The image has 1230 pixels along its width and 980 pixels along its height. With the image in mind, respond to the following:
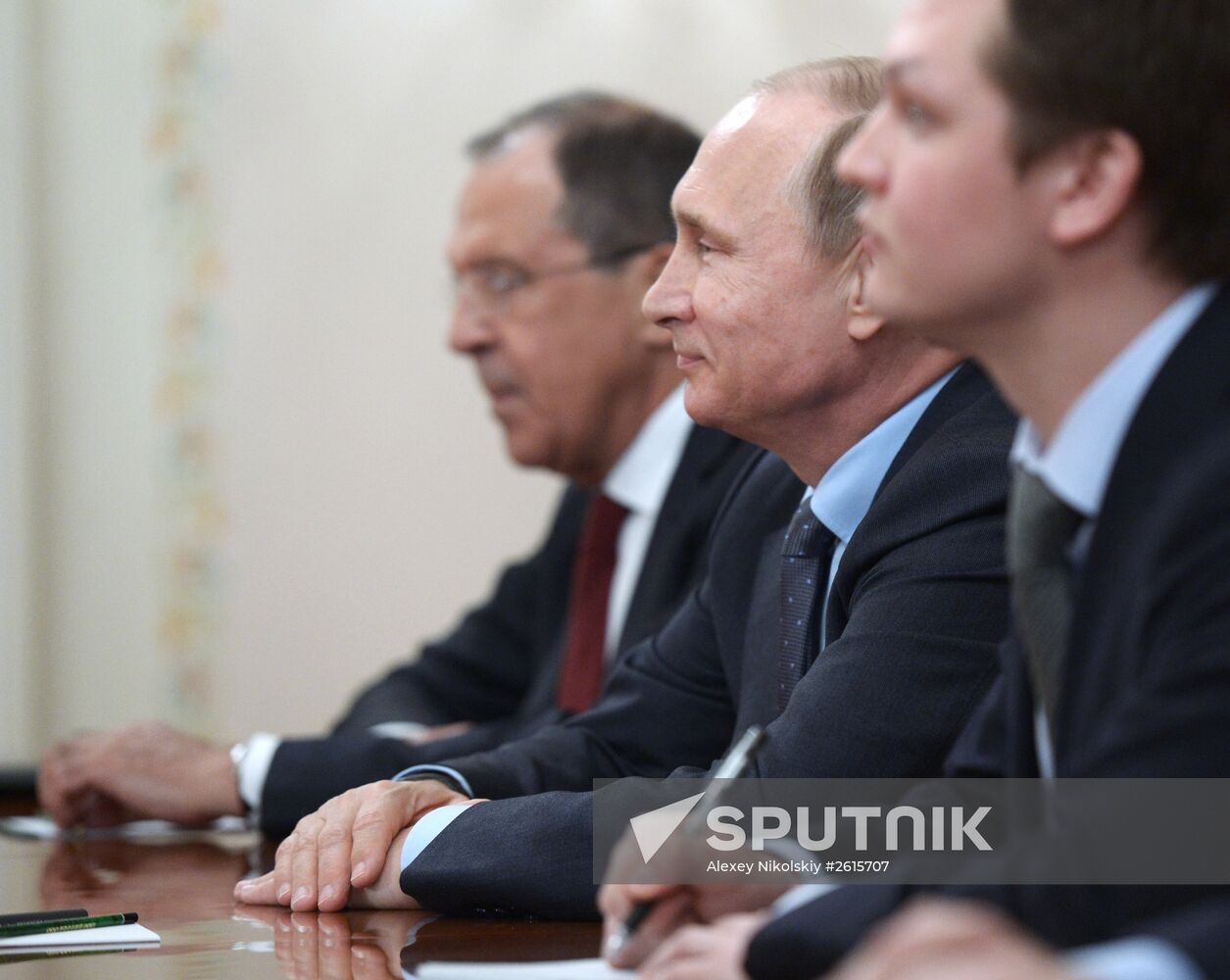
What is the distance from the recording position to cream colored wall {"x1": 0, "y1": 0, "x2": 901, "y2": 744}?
3.76m

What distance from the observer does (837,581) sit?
1436 mm

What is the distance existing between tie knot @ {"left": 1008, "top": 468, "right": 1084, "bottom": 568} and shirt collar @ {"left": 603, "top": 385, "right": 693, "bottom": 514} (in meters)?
1.56

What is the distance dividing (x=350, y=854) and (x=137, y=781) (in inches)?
30.6

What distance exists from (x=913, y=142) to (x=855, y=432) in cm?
63

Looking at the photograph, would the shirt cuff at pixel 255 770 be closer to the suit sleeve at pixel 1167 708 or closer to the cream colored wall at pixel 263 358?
the suit sleeve at pixel 1167 708

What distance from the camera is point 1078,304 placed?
0.98 metres

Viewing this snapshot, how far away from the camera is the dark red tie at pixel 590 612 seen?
2.47 meters

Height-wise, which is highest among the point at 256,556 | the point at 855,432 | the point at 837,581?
the point at 855,432

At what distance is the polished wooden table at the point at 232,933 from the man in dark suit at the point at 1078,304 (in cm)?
28

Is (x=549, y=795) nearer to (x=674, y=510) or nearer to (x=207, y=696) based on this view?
(x=674, y=510)

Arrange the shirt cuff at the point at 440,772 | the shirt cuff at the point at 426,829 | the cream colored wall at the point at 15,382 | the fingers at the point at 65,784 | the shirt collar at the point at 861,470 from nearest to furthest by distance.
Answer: the shirt cuff at the point at 426,829 → the shirt collar at the point at 861,470 → the shirt cuff at the point at 440,772 → the fingers at the point at 65,784 → the cream colored wall at the point at 15,382

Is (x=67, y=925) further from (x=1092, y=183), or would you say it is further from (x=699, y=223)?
(x=1092, y=183)

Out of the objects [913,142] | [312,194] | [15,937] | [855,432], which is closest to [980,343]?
[913,142]

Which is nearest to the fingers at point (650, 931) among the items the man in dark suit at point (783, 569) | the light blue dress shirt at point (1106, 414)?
the man in dark suit at point (783, 569)
